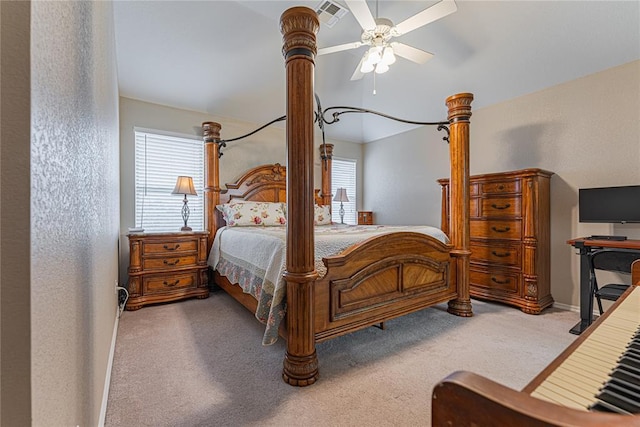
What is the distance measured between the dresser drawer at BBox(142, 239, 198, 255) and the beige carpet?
0.65 m

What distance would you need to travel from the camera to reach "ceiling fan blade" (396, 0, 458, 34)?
1970mm

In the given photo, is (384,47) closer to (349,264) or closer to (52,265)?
(349,264)

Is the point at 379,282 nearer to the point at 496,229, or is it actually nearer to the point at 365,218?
the point at 496,229

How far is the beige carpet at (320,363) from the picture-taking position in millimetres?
1522

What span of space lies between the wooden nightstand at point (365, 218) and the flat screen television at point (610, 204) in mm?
3190

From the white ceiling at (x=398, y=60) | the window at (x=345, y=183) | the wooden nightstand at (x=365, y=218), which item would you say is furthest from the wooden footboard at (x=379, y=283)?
the window at (x=345, y=183)

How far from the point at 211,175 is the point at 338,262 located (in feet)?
8.46

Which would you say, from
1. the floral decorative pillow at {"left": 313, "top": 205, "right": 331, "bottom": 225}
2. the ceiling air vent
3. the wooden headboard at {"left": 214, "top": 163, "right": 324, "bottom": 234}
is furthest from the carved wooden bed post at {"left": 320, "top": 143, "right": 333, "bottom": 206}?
the ceiling air vent

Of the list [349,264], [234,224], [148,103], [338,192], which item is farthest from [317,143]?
[349,264]

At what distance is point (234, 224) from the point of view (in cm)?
369

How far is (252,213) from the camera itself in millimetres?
3875

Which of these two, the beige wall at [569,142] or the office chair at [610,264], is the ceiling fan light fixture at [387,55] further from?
the office chair at [610,264]

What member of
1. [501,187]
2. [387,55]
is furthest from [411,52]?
[501,187]

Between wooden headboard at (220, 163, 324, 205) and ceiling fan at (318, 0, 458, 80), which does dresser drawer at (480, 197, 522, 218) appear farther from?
wooden headboard at (220, 163, 324, 205)
